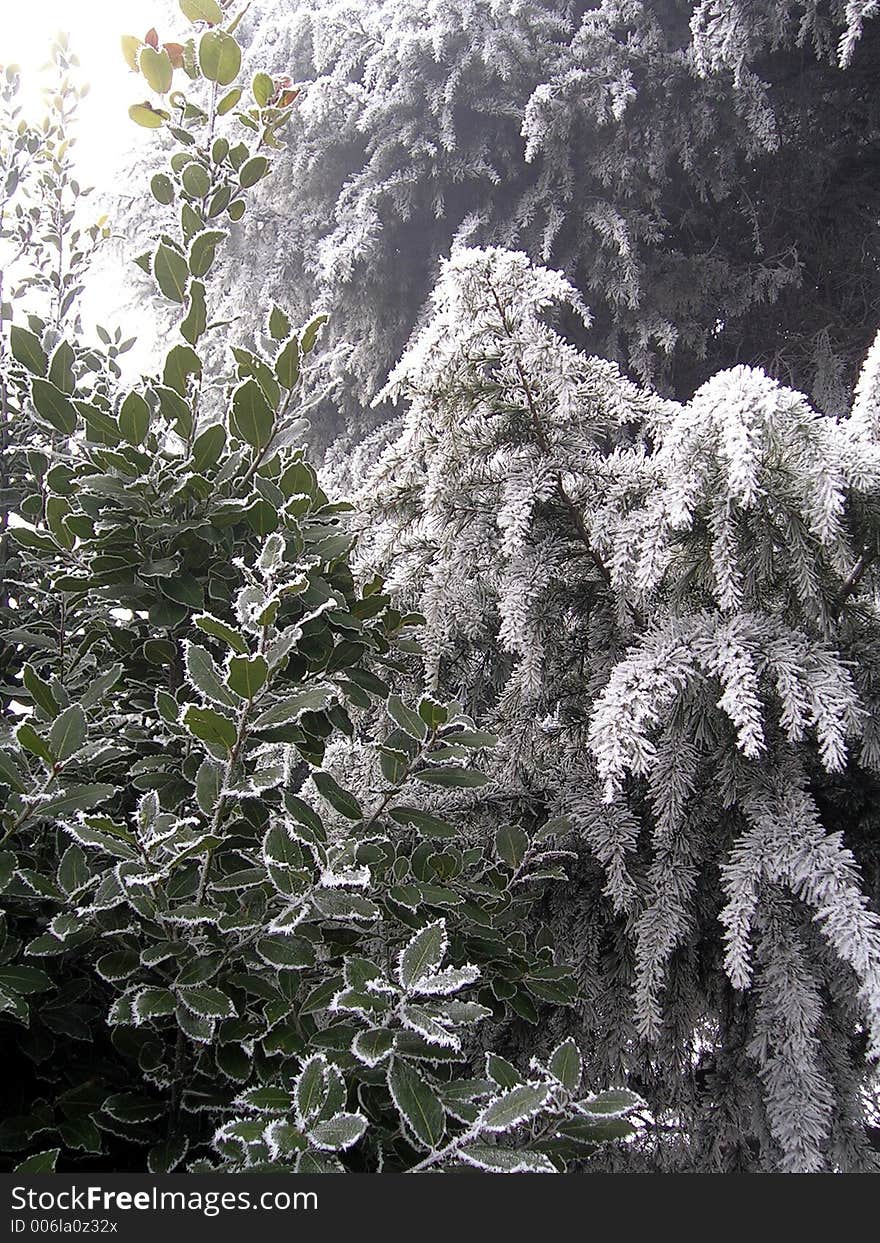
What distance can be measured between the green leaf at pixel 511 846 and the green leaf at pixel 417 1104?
40 centimetres

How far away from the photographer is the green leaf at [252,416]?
0.92 meters

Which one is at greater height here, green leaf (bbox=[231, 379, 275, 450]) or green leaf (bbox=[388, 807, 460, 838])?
green leaf (bbox=[231, 379, 275, 450])

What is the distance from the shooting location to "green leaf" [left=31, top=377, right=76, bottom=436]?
932 mm

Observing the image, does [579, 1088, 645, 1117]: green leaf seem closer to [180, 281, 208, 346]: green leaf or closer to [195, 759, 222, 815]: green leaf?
[195, 759, 222, 815]: green leaf

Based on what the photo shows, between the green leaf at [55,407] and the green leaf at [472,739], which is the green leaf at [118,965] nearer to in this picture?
the green leaf at [472,739]

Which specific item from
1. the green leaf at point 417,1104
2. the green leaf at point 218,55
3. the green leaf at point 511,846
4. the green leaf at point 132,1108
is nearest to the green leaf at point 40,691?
the green leaf at point 132,1108

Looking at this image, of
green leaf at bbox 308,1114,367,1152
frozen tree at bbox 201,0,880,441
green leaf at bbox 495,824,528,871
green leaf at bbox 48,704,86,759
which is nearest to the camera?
green leaf at bbox 308,1114,367,1152

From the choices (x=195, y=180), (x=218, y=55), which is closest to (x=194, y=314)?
(x=195, y=180)

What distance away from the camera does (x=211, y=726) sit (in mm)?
705

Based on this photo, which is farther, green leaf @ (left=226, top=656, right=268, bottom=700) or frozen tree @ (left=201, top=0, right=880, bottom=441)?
frozen tree @ (left=201, top=0, right=880, bottom=441)

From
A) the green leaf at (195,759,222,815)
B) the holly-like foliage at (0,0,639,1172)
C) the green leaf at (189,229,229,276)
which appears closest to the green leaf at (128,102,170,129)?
the holly-like foliage at (0,0,639,1172)

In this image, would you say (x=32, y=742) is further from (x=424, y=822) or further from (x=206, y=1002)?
(x=424, y=822)

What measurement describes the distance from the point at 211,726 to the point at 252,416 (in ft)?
1.31

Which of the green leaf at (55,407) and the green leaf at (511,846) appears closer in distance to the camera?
the green leaf at (55,407)
